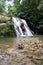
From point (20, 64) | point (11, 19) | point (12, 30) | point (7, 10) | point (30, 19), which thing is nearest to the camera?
point (20, 64)

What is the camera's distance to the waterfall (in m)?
22.3


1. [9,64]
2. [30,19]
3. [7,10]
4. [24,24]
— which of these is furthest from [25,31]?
[9,64]

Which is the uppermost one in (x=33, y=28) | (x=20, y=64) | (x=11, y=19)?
(x=20, y=64)

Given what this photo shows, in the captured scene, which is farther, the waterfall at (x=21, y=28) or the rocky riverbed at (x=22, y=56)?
the waterfall at (x=21, y=28)

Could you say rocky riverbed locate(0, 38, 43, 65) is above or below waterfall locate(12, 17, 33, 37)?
above

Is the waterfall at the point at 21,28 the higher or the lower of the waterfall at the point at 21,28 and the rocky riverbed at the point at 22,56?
the lower

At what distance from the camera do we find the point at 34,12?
2603cm

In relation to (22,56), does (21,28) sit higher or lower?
lower

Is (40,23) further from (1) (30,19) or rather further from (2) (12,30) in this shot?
(2) (12,30)

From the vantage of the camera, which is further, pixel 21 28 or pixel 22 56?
pixel 21 28

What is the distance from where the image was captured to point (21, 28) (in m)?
23.1

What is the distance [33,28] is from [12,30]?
4.08 metres

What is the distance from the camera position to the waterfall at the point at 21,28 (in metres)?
22.3

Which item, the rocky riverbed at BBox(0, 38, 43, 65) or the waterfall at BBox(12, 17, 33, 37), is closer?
the rocky riverbed at BBox(0, 38, 43, 65)
